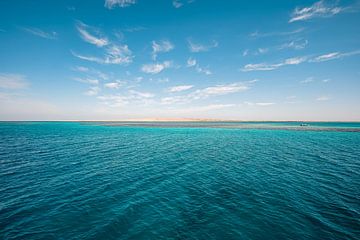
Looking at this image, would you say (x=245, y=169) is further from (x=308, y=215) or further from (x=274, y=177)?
(x=308, y=215)

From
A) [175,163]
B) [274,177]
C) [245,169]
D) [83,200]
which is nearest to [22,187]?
[83,200]

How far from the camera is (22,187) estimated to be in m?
18.9

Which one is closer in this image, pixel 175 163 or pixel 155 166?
pixel 155 166

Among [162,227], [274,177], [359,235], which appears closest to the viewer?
[359,235]

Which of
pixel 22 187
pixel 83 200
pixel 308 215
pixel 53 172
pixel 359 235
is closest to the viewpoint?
pixel 359 235

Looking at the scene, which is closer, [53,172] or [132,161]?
[53,172]

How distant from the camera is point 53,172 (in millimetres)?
23766

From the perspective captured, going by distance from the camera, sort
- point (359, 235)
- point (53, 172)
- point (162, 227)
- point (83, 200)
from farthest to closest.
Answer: point (53, 172), point (83, 200), point (162, 227), point (359, 235)

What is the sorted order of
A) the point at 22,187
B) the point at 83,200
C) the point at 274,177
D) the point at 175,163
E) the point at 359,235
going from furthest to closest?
the point at 175,163 < the point at 274,177 < the point at 22,187 < the point at 83,200 < the point at 359,235

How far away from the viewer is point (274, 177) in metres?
21.6

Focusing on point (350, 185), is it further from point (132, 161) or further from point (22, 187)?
point (22, 187)

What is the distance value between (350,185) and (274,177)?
724 cm

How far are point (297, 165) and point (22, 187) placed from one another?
3521cm

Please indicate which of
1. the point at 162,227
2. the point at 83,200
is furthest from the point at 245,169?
the point at 83,200
